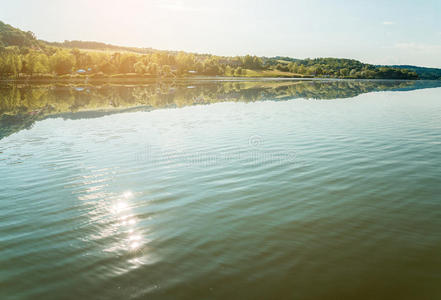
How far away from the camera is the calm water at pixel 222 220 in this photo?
7465mm

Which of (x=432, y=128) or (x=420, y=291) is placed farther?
(x=432, y=128)

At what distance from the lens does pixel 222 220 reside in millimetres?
10633

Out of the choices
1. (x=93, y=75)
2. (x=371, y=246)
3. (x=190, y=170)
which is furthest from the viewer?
(x=93, y=75)

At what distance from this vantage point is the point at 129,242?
930cm

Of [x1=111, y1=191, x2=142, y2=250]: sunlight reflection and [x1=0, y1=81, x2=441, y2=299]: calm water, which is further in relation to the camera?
[x1=111, y1=191, x2=142, y2=250]: sunlight reflection

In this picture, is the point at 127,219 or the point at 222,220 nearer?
the point at 222,220

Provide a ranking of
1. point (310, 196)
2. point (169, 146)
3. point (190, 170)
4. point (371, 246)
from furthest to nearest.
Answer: point (169, 146) → point (190, 170) → point (310, 196) → point (371, 246)

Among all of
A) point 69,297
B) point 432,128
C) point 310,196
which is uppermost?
point 432,128

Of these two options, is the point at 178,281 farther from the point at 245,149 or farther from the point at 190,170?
the point at 245,149

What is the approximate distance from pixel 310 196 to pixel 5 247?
418 inches

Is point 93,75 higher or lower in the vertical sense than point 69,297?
higher

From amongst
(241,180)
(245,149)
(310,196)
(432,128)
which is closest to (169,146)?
(245,149)

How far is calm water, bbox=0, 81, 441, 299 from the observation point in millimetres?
7465

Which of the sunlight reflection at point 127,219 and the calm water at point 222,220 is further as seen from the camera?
the sunlight reflection at point 127,219
